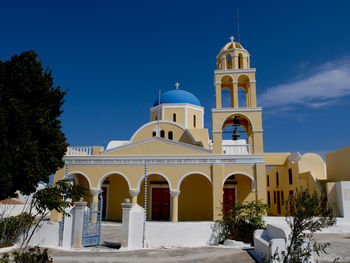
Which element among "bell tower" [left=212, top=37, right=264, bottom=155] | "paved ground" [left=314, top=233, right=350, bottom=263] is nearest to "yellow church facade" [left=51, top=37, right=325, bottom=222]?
"bell tower" [left=212, top=37, right=264, bottom=155]

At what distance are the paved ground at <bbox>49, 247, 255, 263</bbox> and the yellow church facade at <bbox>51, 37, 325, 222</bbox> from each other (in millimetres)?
4771

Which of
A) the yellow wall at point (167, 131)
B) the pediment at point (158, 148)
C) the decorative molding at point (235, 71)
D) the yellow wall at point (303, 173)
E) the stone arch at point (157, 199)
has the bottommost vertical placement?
the stone arch at point (157, 199)

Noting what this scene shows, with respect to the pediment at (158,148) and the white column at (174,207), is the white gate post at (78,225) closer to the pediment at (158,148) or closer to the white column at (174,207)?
the white column at (174,207)

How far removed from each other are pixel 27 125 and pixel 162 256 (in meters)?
6.42

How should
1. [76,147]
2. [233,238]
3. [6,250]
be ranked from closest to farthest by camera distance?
1. [6,250]
2. [233,238]
3. [76,147]

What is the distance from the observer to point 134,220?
10.7 meters

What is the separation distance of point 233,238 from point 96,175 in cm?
786

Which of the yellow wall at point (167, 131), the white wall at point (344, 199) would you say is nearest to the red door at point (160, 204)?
the yellow wall at point (167, 131)

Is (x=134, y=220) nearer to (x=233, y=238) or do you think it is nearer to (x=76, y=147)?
(x=233, y=238)

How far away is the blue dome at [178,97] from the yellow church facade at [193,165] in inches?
125

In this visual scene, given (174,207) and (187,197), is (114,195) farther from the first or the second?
(174,207)

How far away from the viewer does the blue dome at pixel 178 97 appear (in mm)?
21531

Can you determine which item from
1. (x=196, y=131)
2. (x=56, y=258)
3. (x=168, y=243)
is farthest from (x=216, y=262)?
(x=196, y=131)

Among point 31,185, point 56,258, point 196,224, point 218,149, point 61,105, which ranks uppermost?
point 61,105
